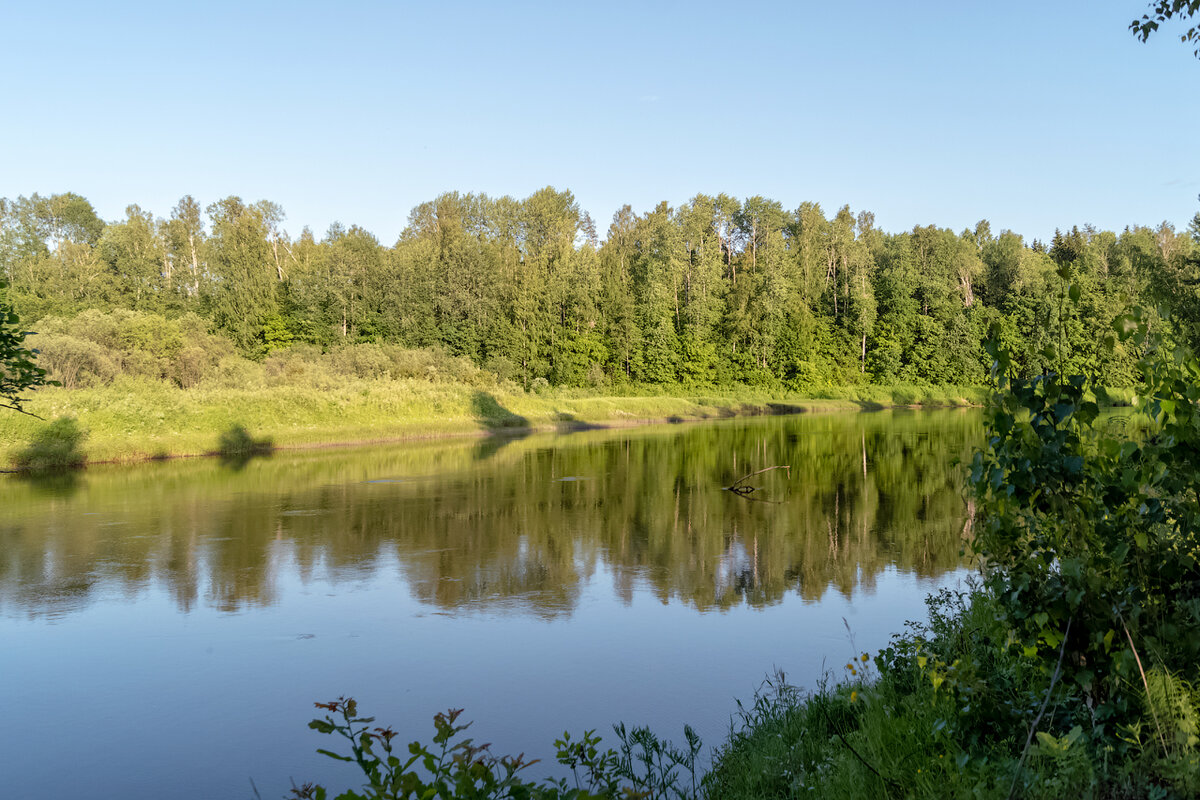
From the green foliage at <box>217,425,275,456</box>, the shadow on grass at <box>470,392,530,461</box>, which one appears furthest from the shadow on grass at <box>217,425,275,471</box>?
the shadow on grass at <box>470,392,530,461</box>

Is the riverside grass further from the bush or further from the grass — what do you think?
the grass

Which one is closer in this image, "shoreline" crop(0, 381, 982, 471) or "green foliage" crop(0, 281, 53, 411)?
"green foliage" crop(0, 281, 53, 411)

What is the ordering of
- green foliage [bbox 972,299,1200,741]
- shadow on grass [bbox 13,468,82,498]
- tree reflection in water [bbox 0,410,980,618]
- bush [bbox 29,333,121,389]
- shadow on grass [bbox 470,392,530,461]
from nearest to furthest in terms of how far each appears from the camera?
green foliage [bbox 972,299,1200,741] → tree reflection in water [bbox 0,410,980,618] → shadow on grass [bbox 13,468,82,498] → shadow on grass [bbox 470,392,530,461] → bush [bbox 29,333,121,389]

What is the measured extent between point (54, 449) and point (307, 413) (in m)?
8.95

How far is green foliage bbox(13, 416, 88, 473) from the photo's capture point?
2345 centimetres

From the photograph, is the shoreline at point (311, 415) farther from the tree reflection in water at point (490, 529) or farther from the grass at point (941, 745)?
the grass at point (941, 745)

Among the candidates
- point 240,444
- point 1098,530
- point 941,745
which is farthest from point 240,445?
point 1098,530

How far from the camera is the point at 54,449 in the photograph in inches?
942

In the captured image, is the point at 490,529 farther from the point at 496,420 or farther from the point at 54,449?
the point at 496,420

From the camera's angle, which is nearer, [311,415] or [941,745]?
[941,745]

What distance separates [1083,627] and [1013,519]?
0.49 metres

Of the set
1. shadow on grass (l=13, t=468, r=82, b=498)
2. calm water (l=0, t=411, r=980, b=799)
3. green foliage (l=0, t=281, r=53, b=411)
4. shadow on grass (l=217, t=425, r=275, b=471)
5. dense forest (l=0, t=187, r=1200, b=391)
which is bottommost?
calm water (l=0, t=411, r=980, b=799)

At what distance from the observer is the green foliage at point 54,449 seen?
76.9 feet

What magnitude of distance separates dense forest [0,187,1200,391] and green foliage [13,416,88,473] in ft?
67.8
